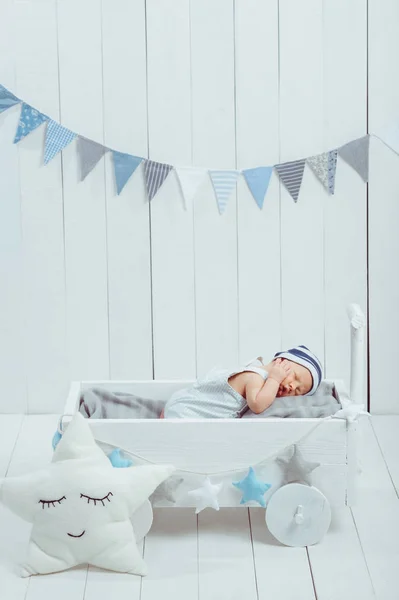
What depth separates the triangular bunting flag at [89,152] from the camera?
2654 millimetres

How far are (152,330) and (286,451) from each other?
37.1 inches

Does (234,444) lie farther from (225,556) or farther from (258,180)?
(258,180)

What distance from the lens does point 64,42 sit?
263cm

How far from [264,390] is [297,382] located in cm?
10

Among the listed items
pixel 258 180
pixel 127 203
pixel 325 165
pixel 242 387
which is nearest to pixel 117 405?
pixel 242 387

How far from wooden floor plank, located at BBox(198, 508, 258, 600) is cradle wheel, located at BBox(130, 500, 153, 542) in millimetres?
123

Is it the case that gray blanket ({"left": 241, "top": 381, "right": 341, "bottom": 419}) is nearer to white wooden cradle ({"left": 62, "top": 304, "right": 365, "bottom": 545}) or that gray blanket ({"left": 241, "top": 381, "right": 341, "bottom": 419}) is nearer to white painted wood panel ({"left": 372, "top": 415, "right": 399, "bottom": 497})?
white wooden cradle ({"left": 62, "top": 304, "right": 365, "bottom": 545})

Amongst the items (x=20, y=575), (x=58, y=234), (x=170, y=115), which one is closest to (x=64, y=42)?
(x=170, y=115)

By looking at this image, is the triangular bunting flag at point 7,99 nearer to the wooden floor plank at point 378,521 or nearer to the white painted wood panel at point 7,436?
the white painted wood panel at point 7,436

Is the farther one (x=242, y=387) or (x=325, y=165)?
(x=325, y=165)

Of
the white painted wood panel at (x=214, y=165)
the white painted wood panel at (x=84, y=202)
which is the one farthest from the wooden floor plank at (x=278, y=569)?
the white painted wood panel at (x=84, y=202)

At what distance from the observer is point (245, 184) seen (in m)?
2.70

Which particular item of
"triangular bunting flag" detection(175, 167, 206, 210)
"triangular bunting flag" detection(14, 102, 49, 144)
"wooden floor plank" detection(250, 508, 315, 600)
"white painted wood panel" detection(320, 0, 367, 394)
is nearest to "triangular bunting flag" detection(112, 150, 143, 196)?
"triangular bunting flag" detection(175, 167, 206, 210)

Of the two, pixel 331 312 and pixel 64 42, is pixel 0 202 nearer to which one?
pixel 64 42
